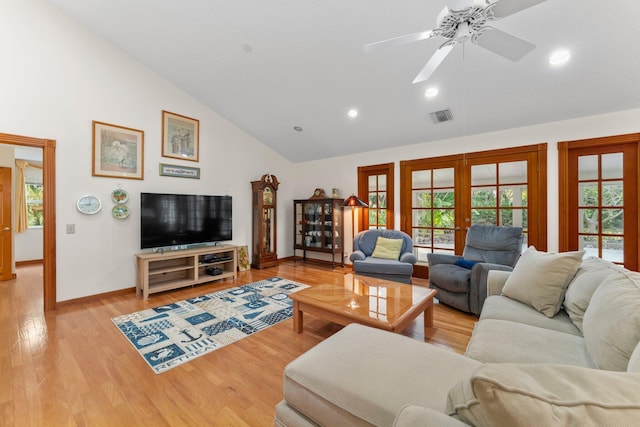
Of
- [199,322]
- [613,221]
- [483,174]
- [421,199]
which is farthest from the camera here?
[421,199]

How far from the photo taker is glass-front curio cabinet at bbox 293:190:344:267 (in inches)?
207

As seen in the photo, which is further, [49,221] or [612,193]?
[612,193]

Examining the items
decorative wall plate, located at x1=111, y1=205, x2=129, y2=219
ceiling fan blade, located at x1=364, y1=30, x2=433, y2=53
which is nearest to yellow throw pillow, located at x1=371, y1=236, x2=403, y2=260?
ceiling fan blade, located at x1=364, y1=30, x2=433, y2=53

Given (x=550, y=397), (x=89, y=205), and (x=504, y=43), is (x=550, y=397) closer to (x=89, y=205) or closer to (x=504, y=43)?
(x=504, y=43)

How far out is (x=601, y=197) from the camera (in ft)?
10.7

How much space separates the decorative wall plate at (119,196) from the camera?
3.56 metres

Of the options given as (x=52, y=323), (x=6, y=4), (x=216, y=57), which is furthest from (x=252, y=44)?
(x=52, y=323)

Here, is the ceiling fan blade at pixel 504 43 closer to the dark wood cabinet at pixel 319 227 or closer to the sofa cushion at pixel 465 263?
the sofa cushion at pixel 465 263

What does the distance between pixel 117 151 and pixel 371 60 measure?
3451mm

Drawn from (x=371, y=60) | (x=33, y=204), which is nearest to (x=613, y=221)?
(x=371, y=60)

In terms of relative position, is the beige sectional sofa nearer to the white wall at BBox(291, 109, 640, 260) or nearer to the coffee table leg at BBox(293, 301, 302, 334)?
the coffee table leg at BBox(293, 301, 302, 334)

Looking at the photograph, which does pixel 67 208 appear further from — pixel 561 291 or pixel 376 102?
pixel 561 291

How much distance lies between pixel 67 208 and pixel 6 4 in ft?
7.26

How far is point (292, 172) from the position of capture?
6.13 m
